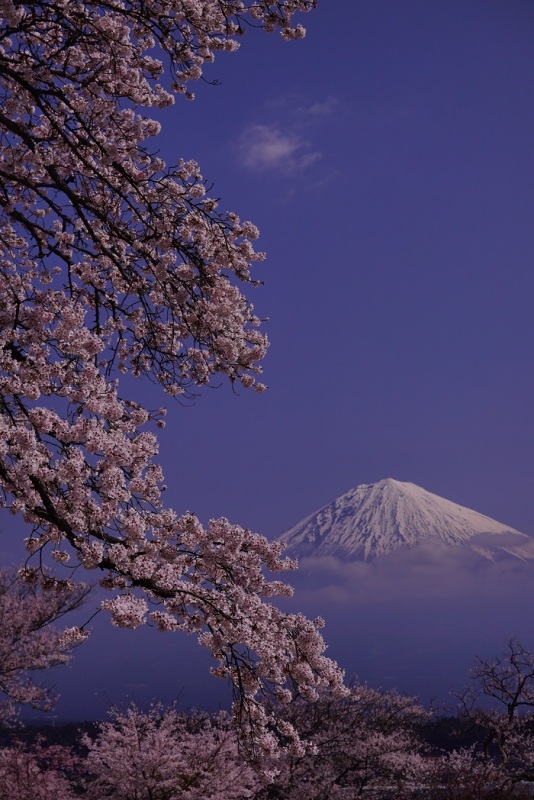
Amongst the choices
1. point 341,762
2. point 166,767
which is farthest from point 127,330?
point 341,762

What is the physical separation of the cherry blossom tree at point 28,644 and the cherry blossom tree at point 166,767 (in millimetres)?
7999

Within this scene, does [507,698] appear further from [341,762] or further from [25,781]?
[25,781]

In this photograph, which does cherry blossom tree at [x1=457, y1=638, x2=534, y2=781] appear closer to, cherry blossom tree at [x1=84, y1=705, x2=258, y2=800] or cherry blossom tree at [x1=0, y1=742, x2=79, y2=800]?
cherry blossom tree at [x1=84, y1=705, x2=258, y2=800]

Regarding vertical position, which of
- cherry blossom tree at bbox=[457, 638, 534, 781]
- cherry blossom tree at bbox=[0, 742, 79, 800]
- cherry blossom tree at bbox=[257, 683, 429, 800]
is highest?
cherry blossom tree at bbox=[457, 638, 534, 781]

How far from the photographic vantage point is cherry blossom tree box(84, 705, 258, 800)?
1241cm

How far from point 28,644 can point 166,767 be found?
414 inches

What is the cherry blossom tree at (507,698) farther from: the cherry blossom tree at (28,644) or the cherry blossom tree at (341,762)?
the cherry blossom tree at (28,644)

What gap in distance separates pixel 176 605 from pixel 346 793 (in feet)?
40.5

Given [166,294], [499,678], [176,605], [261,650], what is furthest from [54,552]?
[499,678]

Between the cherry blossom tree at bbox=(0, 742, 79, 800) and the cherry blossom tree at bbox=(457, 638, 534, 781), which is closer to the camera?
the cherry blossom tree at bbox=(0, 742, 79, 800)

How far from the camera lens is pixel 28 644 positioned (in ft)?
70.8

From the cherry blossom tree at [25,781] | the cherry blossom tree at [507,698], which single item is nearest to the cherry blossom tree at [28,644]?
the cherry blossom tree at [25,781]

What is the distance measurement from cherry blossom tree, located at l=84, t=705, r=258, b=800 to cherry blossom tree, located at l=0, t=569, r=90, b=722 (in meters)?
8.00

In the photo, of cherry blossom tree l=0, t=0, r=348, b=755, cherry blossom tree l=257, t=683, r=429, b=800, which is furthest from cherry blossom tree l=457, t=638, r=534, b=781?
cherry blossom tree l=0, t=0, r=348, b=755
